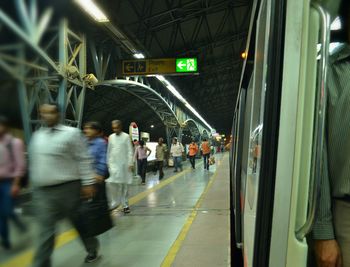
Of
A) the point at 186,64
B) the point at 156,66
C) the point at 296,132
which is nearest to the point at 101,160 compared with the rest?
the point at 296,132

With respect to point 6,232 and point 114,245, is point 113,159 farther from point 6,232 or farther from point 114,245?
point 6,232

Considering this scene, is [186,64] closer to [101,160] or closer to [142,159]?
[142,159]

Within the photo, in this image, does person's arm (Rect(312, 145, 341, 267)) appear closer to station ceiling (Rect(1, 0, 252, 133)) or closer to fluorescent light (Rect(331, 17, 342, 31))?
fluorescent light (Rect(331, 17, 342, 31))

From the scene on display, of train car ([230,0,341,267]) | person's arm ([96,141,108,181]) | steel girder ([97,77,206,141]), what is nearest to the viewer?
train car ([230,0,341,267])

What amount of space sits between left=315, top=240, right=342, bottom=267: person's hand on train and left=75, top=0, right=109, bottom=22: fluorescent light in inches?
291

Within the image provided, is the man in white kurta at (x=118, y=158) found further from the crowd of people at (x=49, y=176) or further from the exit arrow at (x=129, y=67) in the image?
the exit arrow at (x=129, y=67)

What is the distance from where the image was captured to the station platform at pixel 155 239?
186 inches

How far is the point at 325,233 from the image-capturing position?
5.06ft

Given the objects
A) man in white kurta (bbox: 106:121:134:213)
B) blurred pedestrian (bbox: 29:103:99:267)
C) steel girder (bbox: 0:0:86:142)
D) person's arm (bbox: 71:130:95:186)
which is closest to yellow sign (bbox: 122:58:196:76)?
steel girder (bbox: 0:0:86:142)

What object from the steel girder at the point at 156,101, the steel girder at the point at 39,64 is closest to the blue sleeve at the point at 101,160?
the steel girder at the point at 39,64

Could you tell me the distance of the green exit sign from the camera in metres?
13.2

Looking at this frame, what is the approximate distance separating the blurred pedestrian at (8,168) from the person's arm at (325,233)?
135 inches

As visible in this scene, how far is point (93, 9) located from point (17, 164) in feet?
16.1

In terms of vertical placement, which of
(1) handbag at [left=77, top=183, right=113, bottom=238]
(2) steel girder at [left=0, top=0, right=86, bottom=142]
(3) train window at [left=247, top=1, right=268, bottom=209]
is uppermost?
(2) steel girder at [left=0, top=0, right=86, bottom=142]
